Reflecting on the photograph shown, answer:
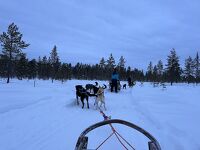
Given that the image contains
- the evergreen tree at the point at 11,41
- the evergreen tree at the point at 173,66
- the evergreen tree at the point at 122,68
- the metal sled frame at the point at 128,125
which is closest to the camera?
the metal sled frame at the point at 128,125

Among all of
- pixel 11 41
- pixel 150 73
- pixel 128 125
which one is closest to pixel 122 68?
pixel 150 73

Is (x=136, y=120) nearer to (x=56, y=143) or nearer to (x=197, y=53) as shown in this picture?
(x=56, y=143)

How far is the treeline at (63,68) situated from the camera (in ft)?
138

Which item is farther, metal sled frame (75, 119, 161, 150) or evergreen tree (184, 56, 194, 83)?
evergreen tree (184, 56, 194, 83)

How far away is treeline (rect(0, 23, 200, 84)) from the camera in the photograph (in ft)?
138

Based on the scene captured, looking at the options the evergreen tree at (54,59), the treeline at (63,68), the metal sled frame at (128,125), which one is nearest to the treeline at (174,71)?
the treeline at (63,68)

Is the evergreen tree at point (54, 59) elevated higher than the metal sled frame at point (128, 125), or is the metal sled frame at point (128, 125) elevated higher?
the evergreen tree at point (54, 59)

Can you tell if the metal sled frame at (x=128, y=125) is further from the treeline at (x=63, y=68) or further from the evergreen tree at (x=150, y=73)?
the evergreen tree at (x=150, y=73)

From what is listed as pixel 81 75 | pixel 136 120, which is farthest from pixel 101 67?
pixel 136 120

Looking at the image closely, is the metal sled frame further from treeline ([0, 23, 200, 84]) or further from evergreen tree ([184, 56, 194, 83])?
evergreen tree ([184, 56, 194, 83])

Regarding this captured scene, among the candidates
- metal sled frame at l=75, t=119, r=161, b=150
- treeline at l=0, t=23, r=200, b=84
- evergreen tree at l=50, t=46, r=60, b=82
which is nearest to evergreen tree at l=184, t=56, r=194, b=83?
treeline at l=0, t=23, r=200, b=84

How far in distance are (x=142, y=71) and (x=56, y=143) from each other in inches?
4070

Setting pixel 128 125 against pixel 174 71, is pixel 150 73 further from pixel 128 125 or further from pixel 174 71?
pixel 128 125

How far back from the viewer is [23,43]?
42531mm
